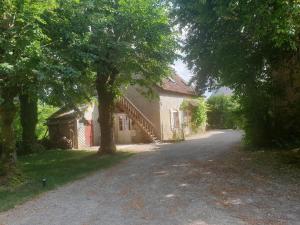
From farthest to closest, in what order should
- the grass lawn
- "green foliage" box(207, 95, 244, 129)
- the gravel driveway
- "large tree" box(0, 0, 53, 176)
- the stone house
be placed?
1. "green foliage" box(207, 95, 244, 129)
2. the stone house
3. "large tree" box(0, 0, 53, 176)
4. the grass lawn
5. the gravel driveway

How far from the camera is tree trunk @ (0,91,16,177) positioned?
49.2ft

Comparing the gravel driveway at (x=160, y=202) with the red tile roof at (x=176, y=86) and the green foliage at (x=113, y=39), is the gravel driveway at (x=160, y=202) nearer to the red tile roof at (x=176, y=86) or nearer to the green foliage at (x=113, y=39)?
the green foliage at (x=113, y=39)

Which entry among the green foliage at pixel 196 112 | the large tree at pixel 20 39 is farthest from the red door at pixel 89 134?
the large tree at pixel 20 39

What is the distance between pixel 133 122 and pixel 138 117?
694 millimetres

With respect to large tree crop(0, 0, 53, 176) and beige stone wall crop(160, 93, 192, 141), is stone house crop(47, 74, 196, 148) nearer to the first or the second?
beige stone wall crop(160, 93, 192, 141)

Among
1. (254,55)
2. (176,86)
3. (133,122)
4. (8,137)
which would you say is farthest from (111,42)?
(176,86)

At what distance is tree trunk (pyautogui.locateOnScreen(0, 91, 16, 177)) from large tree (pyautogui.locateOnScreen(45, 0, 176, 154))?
2.81 meters

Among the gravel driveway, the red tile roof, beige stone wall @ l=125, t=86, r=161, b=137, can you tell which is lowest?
the gravel driveway

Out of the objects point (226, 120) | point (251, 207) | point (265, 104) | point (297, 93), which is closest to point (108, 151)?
point (265, 104)

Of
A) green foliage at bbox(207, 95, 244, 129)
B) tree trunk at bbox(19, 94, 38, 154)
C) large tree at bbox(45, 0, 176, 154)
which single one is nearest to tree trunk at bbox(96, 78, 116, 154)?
large tree at bbox(45, 0, 176, 154)

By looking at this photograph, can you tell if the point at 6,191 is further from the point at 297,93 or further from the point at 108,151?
the point at 297,93

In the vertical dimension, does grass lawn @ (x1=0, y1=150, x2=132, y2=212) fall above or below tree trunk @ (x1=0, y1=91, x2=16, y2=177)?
below

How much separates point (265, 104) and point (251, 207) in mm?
10693

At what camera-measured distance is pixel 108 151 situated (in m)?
23.4
